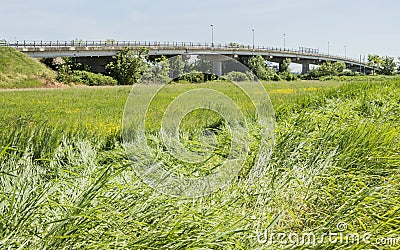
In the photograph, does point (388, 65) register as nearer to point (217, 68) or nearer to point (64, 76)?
point (64, 76)

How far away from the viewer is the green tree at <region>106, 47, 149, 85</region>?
37.2 metres

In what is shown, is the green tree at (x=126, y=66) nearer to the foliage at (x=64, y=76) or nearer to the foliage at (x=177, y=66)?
the foliage at (x=64, y=76)

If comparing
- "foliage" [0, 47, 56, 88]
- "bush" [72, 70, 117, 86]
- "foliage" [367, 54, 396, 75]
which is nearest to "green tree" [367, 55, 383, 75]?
"foliage" [367, 54, 396, 75]

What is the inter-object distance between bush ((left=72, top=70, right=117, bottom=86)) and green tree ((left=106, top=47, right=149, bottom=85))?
1.17 metres

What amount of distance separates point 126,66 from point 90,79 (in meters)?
3.45

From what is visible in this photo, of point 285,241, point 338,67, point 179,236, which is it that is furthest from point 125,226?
point 338,67

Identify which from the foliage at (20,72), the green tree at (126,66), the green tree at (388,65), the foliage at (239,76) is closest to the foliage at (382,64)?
the green tree at (388,65)

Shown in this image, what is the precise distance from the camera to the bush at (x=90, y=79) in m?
35.4

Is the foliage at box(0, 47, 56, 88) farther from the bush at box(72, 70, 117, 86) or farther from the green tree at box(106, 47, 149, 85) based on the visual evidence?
the green tree at box(106, 47, 149, 85)

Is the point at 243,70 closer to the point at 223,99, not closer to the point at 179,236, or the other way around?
the point at 223,99

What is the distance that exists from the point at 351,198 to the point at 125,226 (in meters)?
1.15

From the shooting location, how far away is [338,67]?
213 feet

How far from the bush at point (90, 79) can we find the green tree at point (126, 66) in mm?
1165

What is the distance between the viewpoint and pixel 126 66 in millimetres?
38156
